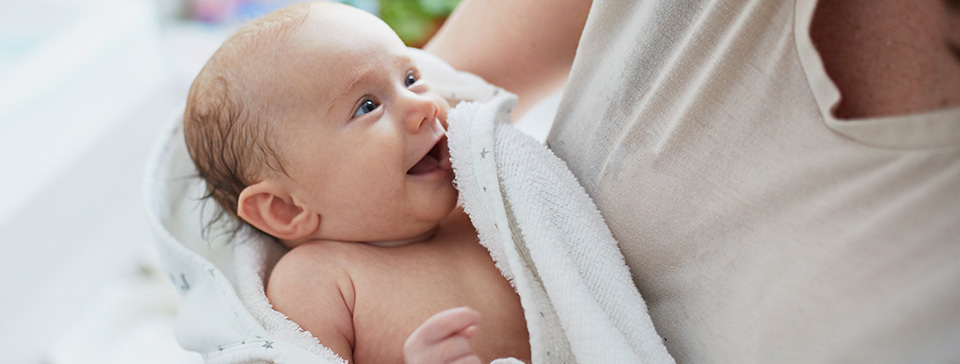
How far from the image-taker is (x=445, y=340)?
2.15 ft

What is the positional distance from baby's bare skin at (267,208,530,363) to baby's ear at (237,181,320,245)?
26 millimetres

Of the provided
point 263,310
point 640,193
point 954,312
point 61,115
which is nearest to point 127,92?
point 61,115

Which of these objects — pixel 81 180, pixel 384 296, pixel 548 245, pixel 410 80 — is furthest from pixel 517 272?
pixel 81 180

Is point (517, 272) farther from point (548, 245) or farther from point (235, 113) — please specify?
point (235, 113)

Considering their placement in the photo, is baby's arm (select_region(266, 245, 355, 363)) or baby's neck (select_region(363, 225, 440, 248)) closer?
baby's arm (select_region(266, 245, 355, 363))

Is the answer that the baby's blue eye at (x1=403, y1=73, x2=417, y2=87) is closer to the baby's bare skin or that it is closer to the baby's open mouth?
the baby's open mouth

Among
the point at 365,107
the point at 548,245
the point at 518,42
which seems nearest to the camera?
the point at 548,245

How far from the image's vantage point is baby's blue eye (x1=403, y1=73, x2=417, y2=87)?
2.84ft

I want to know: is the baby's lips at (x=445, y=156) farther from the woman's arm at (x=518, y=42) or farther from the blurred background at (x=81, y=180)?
the blurred background at (x=81, y=180)

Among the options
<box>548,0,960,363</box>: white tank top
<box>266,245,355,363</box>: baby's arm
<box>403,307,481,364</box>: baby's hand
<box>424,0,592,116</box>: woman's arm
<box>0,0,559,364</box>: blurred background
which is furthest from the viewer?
<box>0,0,559,364</box>: blurred background

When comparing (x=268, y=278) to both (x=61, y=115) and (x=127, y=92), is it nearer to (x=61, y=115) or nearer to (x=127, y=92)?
(x=61, y=115)

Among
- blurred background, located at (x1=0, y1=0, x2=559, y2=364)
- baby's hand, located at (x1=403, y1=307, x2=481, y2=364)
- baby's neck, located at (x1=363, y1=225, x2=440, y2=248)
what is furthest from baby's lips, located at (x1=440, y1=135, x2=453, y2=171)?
blurred background, located at (x1=0, y1=0, x2=559, y2=364)

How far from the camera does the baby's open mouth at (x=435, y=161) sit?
86cm

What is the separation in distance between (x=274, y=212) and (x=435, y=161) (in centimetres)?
21
